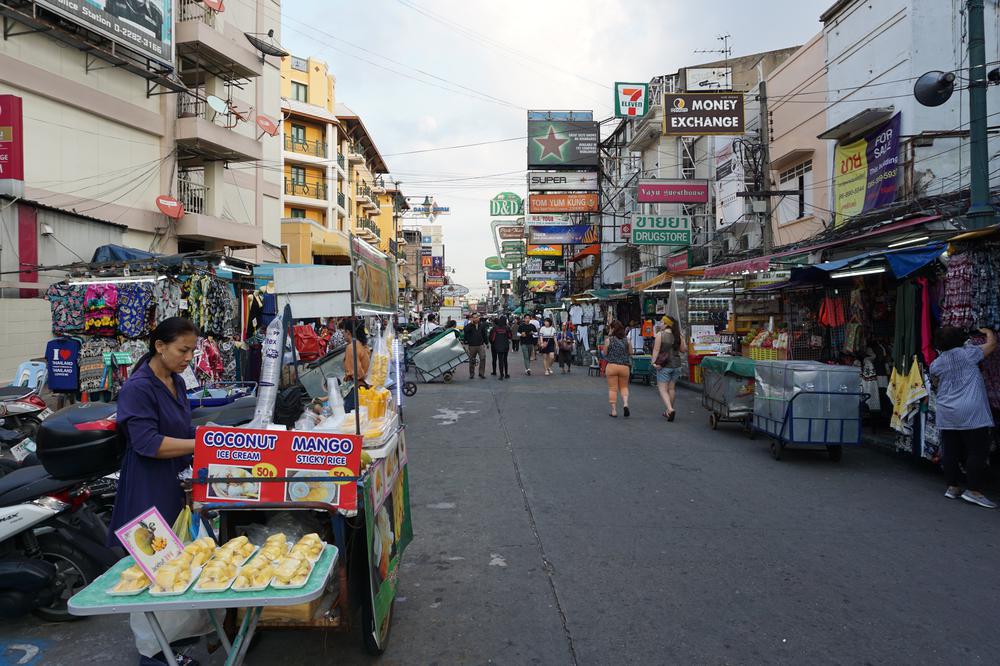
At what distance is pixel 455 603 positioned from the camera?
4.27 meters

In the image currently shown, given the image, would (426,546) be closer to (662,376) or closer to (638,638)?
(638,638)

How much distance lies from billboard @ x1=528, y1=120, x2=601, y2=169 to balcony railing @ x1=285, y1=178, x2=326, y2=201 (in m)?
15.3

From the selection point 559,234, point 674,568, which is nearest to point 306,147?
point 559,234

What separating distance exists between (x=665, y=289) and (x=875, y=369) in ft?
36.4

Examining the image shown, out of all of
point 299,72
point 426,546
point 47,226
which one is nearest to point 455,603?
point 426,546

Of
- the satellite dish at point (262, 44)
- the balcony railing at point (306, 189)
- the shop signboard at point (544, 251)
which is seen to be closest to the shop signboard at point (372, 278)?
the satellite dish at point (262, 44)

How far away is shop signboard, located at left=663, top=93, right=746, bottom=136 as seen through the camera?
55.6 feet

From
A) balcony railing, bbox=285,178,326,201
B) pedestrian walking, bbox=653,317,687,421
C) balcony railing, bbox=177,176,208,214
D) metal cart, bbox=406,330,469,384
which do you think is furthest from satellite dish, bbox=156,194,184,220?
balcony railing, bbox=285,178,326,201

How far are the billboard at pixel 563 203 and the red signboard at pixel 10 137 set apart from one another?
23.9 m

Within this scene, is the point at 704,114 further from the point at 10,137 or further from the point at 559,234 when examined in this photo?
the point at 559,234

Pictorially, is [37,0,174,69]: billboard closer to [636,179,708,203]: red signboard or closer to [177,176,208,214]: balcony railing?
[177,176,208,214]: balcony railing

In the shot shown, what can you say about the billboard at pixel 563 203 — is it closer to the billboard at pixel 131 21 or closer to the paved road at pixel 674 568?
the billboard at pixel 131 21

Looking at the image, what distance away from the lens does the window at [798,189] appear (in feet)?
58.0

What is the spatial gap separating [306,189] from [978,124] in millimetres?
37623
